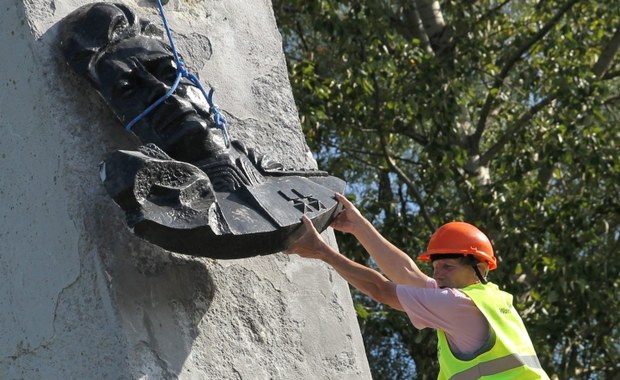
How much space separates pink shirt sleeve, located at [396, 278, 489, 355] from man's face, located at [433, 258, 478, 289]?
0.27 metres

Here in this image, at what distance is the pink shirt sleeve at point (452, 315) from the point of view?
12.8 ft

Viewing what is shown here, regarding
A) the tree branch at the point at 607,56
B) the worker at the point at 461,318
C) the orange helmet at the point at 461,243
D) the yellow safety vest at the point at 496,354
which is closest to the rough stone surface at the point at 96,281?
the worker at the point at 461,318

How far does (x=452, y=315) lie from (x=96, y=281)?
3.82 feet

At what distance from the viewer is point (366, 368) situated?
3922mm

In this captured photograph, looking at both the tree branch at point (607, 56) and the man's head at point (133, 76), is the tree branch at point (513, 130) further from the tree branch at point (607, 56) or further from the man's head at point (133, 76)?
the man's head at point (133, 76)

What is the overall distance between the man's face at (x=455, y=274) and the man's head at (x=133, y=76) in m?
1.04

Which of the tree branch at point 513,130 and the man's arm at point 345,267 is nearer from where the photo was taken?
the man's arm at point 345,267

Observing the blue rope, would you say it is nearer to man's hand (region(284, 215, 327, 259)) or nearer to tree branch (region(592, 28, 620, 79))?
man's hand (region(284, 215, 327, 259))

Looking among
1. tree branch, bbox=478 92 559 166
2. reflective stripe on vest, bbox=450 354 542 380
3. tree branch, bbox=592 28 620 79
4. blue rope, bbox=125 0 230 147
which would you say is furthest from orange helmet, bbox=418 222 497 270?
tree branch, bbox=592 28 620 79

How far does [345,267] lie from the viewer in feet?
12.4

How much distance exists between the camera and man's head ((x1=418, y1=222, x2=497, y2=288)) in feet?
13.6

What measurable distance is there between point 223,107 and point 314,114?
5.79 m

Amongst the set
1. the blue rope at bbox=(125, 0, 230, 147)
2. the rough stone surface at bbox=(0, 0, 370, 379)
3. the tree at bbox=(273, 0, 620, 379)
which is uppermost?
the tree at bbox=(273, 0, 620, 379)

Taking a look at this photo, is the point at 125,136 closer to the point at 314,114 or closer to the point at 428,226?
the point at 314,114
